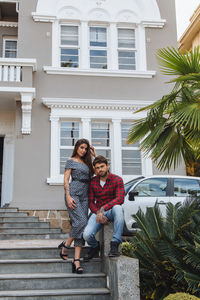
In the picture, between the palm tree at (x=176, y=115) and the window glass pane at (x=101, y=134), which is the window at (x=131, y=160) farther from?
the palm tree at (x=176, y=115)

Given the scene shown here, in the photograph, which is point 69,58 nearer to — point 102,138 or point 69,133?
point 69,133

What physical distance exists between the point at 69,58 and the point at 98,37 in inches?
53.2

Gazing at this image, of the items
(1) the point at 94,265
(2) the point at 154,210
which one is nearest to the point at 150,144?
(2) the point at 154,210

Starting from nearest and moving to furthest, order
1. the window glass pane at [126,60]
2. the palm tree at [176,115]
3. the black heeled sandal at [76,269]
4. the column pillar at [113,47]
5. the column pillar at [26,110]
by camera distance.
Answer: the black heeled sandal at [76,269] → the palm tree at [176,115] → the column pillar at [26,110] → the column pillar at [113,47] → the window glass pane at [126,60]

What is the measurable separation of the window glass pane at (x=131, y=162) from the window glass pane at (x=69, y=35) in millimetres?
4222

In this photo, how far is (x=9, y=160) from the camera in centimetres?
1243

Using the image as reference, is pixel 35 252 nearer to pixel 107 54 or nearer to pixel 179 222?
pixel 179 222

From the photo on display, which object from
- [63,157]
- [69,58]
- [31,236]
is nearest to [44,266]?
[31,236]

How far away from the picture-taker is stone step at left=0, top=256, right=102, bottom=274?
573 centimetres

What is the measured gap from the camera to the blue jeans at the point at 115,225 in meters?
5.18

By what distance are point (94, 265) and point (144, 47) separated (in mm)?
8949

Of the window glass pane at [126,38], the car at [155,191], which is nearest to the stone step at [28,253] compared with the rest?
the car at [155,191]

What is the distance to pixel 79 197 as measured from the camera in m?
5.76

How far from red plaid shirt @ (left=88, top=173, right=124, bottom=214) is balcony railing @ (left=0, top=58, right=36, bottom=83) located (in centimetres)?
660
